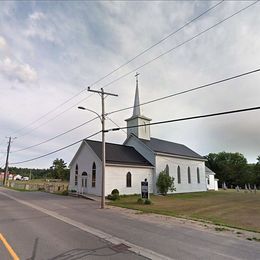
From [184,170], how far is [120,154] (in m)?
13.6

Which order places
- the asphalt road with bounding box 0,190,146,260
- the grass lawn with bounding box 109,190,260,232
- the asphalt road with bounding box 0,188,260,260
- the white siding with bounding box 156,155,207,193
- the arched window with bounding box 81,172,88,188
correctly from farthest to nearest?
1. the white siding with bounding box 156,155,207,193
2. the arched window with bounding box 81,172,88,188
3. the grass lawn with bounding box 109,190,260,232
4. the asphalt road with bounding box 0,188,260,260
5. the asphalt road with bounding box 0,190,146,260

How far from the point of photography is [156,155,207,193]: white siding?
39062mm

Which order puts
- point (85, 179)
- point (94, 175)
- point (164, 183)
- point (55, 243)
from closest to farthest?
point (55, 243) < point (94, 175) < point (85, 179) < point (164, 183)

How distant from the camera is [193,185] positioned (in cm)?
4541

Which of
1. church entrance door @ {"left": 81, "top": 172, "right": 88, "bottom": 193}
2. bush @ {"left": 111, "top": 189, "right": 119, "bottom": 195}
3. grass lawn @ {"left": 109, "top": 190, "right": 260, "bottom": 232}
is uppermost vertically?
church entrance door @ {"left": 81, "top": 172, "right": 88, "bottom": 193}

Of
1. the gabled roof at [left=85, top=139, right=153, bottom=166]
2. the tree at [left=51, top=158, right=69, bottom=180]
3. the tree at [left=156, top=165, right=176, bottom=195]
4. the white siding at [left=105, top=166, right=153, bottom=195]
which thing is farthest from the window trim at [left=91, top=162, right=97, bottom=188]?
the tree at [left=51, top=158, right=69, bottom=180]

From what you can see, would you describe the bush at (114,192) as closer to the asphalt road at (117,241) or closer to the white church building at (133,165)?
the white church building at (133,165)

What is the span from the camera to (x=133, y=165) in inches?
1358

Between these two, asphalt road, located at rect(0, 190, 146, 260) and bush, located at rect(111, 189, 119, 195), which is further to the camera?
bush, located at rect(111, 189, 119, 195)

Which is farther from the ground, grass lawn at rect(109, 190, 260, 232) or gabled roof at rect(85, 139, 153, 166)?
gabled roof at rect(85, 139, 153, 166)

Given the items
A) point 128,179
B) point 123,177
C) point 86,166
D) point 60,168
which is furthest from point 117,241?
point 60,168

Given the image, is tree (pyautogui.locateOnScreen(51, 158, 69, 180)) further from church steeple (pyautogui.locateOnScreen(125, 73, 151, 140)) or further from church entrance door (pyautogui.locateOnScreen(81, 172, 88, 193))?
church entrance door (pyautogui.locateOnScreen(81, 172, 88, 193))

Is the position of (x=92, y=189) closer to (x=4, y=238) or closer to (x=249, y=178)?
(x=4, y=238)

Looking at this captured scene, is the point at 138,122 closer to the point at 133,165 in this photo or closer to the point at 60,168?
the point at 133,165
